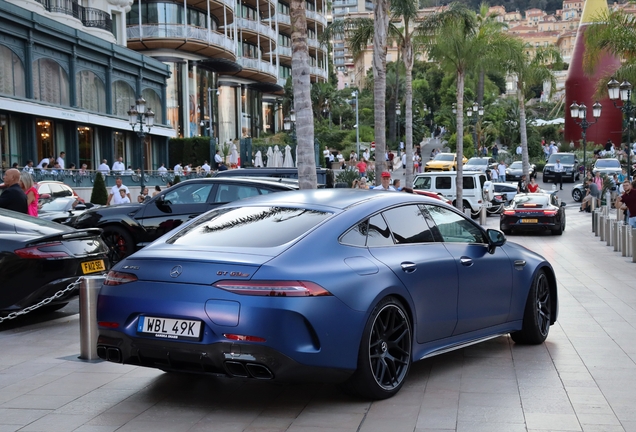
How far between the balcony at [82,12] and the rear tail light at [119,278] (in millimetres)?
34571

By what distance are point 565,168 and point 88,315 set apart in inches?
1899

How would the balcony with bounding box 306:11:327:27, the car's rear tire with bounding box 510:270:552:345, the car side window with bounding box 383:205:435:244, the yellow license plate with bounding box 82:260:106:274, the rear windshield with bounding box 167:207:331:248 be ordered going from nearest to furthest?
1. the rear windshield with bounding box 167:207:331:248
2. the car side window with bounding box 383:205:435:244
3. the car's rear tire with bounding box 510:270:552:345
4. the yellow license plate with bounding box 82:260:106:274
5. the balcony with bounding box 306:11:327:27

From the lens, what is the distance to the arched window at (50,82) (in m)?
35.0

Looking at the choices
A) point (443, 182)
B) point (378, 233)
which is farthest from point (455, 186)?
point (378, 233)

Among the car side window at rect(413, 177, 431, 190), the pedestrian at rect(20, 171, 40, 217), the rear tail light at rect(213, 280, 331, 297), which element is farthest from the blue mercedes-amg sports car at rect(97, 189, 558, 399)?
the car side window at rect(413, 177, 431, 190)

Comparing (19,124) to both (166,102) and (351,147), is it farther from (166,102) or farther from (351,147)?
(351,147)

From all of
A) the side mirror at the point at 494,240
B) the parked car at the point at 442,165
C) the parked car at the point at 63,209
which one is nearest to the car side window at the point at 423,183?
the parked car at the point at 63,209

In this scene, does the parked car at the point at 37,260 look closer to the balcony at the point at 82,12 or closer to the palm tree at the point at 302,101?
the palm tree at the point at 302,101

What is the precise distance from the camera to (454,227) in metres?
7.38

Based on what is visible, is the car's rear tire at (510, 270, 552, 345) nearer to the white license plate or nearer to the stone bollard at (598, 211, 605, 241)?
the white license plate

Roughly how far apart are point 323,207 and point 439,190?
26549 millimetres

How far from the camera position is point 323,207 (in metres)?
6.40

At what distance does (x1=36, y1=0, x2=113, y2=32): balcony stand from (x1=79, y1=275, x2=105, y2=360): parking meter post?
33167mm

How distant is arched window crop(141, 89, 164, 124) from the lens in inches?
1911
